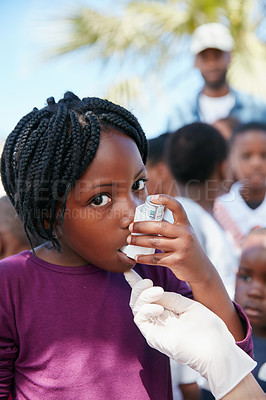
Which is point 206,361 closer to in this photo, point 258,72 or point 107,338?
point 107,338

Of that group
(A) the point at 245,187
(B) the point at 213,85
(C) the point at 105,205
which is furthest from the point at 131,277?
(B) the point at 213,85

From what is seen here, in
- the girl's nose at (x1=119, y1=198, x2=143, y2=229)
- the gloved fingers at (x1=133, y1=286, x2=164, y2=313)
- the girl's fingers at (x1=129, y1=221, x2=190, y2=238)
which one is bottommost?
the gloved fingers at (x1=133, y1=286, x2=164, y2=313)

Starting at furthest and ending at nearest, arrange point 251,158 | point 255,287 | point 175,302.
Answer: point 251,158 < point 255,287 < point 175,302

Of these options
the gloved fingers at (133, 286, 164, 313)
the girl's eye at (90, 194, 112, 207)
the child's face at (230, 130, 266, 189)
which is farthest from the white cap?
the gloved fingers at (133, 286, 164, 313)

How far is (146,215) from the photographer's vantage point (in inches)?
43.1

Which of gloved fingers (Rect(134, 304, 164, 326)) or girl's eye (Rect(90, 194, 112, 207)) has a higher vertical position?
girl's eye (Rect(90, 194, 112, 207))

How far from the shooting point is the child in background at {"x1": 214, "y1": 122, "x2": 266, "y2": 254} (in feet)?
8.98

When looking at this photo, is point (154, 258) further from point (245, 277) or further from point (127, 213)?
point (245, 277)

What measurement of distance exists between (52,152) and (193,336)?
25.3 inches

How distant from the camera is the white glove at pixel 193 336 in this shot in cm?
108

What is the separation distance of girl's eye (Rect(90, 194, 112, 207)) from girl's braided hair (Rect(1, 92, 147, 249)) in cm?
8

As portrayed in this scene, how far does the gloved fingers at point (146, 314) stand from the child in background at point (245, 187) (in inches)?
63.6

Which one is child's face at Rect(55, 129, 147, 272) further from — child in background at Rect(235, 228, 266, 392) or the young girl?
child in background at Rect(235, 228, 266, 392)

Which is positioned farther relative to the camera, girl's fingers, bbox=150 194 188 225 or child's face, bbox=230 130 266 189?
child's face, bbox=230 130 266 189
